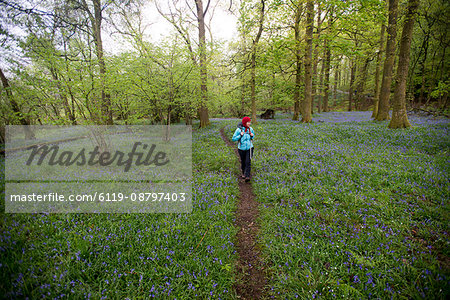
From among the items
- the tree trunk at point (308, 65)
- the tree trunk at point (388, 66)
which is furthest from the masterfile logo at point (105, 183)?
the tree trunk at point (388, 66)

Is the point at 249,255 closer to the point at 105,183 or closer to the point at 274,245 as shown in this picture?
the point at 274,245

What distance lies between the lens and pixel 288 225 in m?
4.31

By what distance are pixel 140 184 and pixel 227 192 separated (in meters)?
3.17

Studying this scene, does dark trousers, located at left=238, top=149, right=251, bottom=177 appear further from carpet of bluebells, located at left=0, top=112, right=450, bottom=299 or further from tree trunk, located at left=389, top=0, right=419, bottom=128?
tree trunk, located at left=389, top=0, right=419, bottom=128

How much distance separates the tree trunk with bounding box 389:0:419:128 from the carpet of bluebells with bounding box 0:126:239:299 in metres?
14.7

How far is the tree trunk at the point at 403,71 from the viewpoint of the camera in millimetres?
11227

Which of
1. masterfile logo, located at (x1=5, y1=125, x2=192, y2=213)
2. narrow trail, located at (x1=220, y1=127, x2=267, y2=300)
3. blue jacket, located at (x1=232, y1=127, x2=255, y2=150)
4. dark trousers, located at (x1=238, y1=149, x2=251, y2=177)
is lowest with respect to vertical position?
narrow trail, located at (x1=220, y1=127, x2=267, y2=300)

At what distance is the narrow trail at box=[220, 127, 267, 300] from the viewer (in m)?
3.07

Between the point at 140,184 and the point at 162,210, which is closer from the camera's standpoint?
the point at 162,210

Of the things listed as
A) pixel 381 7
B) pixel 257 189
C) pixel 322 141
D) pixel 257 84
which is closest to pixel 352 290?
pixel 257 189

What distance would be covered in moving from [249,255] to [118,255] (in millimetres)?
2600

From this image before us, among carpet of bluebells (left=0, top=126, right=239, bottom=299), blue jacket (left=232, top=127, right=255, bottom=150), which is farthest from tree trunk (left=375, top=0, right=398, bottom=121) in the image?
carpet of bluebells (left=0, top=126, right=239, bottom=299)

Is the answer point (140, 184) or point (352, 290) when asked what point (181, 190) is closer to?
point (140, 184)

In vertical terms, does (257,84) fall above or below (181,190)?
above
